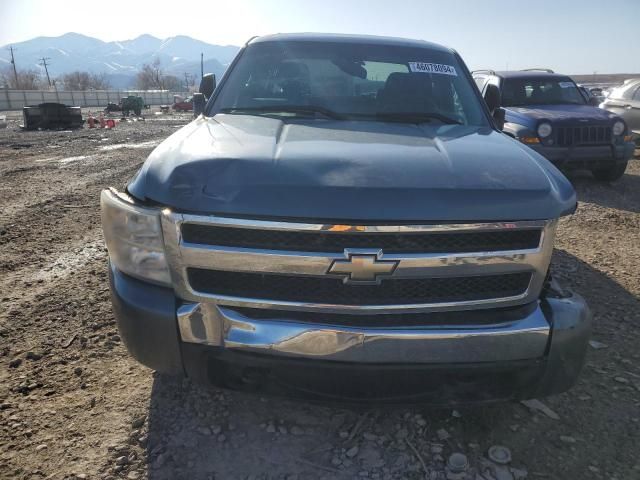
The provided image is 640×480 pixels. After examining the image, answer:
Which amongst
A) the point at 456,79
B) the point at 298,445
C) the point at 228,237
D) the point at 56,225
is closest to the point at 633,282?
the point at 456,79

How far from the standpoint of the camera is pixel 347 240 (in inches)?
66.4

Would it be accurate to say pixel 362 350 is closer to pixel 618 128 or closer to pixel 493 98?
pixel 493 98

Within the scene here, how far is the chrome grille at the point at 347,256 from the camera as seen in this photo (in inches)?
66.5

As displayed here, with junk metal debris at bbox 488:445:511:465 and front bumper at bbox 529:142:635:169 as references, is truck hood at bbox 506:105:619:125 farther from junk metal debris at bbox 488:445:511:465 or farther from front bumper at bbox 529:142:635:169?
junk metal debris at bbox 488:445:511:465

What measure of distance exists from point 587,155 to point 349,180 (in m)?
7.11

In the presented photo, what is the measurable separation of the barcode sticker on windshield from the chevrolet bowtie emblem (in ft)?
6.35

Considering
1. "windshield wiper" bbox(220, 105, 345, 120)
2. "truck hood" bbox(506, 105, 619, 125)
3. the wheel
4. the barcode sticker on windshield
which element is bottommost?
the wheel

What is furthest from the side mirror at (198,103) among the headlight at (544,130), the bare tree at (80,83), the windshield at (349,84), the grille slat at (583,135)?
the bare tree at (80,83)

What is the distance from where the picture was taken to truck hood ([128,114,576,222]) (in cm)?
167

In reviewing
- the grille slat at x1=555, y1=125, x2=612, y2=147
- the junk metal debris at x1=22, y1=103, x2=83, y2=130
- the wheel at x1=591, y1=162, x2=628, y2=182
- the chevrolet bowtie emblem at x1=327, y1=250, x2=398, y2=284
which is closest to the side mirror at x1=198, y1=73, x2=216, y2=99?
the chevrolet bowtie emblem at x1=327, y1=250, x2=398, y2=284

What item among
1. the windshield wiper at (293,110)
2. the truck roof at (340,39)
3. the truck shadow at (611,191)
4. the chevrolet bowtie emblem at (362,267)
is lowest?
the truck shadow at (611,191)

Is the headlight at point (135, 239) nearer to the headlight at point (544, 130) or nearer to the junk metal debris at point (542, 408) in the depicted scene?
the junk metal debris at point (542, 408)

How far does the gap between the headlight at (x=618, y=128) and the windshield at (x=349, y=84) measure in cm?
566

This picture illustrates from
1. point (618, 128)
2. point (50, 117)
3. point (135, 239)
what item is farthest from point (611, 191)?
point (50, 117)
